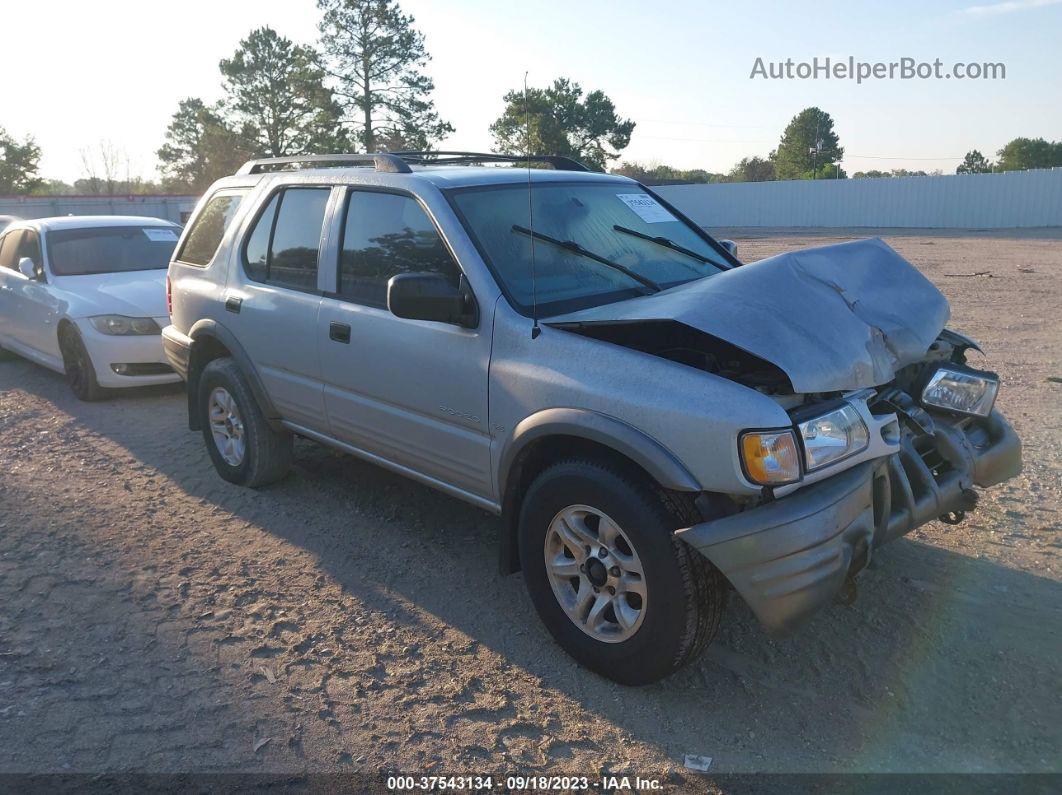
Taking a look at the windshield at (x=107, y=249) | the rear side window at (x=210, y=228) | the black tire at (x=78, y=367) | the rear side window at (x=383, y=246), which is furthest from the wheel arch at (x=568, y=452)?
the windshield at (x=107, y=249)

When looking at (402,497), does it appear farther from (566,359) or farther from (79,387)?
(79,387)

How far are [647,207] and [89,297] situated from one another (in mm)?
5669

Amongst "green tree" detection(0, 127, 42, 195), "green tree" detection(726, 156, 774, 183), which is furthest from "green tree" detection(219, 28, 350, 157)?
"green tree" detection(726, 156, 774, 183)

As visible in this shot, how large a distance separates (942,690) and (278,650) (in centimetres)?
262

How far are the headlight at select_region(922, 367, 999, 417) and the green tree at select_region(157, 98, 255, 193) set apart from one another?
55.4 meters

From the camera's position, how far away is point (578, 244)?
4.15m

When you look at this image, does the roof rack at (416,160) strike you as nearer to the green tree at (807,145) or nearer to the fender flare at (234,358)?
the fender flare at (234,358)

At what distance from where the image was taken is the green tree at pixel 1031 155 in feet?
212

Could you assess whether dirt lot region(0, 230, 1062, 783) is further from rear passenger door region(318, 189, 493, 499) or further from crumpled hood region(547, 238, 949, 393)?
crumpled hood region(547, 238, 949, 393)

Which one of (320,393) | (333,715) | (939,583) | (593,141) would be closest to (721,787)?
(333,715)

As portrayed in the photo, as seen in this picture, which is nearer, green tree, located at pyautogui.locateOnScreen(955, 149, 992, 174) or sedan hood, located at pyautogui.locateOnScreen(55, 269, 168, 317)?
sedan hood, located at pyautogui.locateOnScreen(55, 269, 168, 317)

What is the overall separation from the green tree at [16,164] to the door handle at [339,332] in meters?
67.0

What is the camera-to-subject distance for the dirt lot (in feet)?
10.0

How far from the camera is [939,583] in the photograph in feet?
13.4
